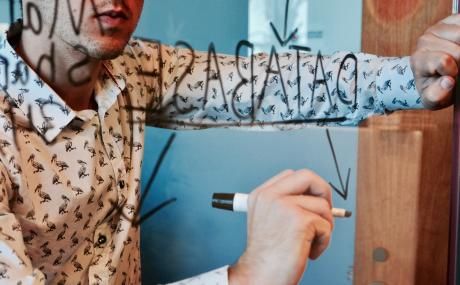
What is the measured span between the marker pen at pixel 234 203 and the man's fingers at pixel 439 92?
15cm

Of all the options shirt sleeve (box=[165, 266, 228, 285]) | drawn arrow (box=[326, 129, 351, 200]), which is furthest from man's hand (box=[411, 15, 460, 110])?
shirt sleeve (box=[165, 266, 228, 285])

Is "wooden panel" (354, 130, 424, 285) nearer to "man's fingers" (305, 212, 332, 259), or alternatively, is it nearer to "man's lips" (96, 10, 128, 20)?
"man's fingers" (305, 212, 332, 259)

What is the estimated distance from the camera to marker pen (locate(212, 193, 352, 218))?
21.6 inches

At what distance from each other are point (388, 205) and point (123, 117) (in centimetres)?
33

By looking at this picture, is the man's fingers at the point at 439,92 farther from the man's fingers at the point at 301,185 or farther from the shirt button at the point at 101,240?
the shirt button at the point at 101,240

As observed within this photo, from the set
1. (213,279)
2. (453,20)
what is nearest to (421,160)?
(453,20)

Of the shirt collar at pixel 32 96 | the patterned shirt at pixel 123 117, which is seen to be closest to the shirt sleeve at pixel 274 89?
the patterned shirt at pixel 123 117

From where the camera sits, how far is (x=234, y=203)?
56cm

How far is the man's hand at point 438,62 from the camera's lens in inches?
20.3

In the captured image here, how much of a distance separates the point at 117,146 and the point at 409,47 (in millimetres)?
358

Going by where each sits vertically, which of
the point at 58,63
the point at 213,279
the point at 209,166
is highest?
the point at 58,63

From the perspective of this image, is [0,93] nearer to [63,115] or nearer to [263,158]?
[63,115]

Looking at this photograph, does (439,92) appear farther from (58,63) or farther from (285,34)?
(58,63)

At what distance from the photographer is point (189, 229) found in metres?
0.59
